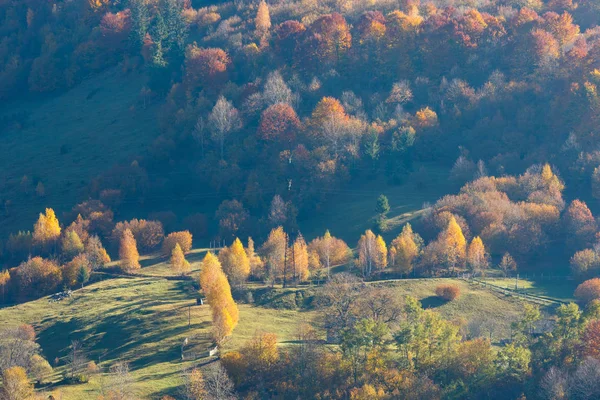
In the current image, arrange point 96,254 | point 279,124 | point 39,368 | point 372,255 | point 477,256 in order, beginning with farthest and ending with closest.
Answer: point 279,124
point 96,254
point 372,255
point 477,256
point 39,368

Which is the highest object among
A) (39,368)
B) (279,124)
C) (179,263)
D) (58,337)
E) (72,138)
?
(72,138)

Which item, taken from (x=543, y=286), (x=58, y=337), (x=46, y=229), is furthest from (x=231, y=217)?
(x=543, y=286)

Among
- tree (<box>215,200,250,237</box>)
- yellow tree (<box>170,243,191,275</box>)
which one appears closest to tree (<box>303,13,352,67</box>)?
tree (<box>215,200,250,237</box>)

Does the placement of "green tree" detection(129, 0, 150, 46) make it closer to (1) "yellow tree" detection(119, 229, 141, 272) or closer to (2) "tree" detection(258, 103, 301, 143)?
(2) "tree" detection(258, 103, 301, 143)

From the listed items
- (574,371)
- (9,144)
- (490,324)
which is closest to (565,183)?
(490,324)

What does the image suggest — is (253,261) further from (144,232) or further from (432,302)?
(432,302)

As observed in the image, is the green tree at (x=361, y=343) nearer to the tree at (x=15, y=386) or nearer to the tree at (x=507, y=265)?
the tree at (x=15, y=386)
